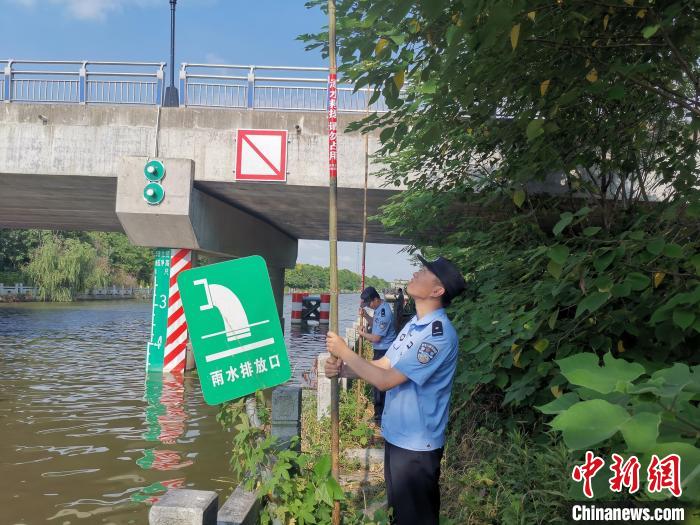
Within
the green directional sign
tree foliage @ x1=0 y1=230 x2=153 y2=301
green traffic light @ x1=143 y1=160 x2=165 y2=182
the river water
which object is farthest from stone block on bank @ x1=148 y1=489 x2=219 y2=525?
tree foliage @ x1=0 y1=230 x2=153 y2=301

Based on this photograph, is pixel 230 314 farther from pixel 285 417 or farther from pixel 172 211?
pixel 172 211

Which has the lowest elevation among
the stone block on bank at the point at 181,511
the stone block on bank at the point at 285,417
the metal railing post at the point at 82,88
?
the stone block on bank at the point at 181,511

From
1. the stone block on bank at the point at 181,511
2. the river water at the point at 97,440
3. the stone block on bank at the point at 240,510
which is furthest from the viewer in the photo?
the river water at the point at 97,440

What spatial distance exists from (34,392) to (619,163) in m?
10.3

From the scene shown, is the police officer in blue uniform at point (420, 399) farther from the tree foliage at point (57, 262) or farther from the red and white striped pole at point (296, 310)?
the tree foliage at point (57, 262)

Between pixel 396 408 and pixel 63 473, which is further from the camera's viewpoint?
pixel 63 473

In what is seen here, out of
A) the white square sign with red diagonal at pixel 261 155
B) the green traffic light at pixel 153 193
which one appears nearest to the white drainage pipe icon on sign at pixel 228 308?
the white square sign with red diagonal at pixel 261 155

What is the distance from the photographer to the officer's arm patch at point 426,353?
2.93 m

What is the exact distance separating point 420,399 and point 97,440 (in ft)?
19.6

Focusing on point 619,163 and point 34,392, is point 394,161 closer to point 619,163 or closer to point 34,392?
point 619,163

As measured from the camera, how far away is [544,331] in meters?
4.41

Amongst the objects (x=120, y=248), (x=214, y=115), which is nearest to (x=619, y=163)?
(x=214, y=115)

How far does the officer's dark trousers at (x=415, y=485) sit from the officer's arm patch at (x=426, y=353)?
496mm

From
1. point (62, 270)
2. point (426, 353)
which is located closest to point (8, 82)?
point (426, 353)
